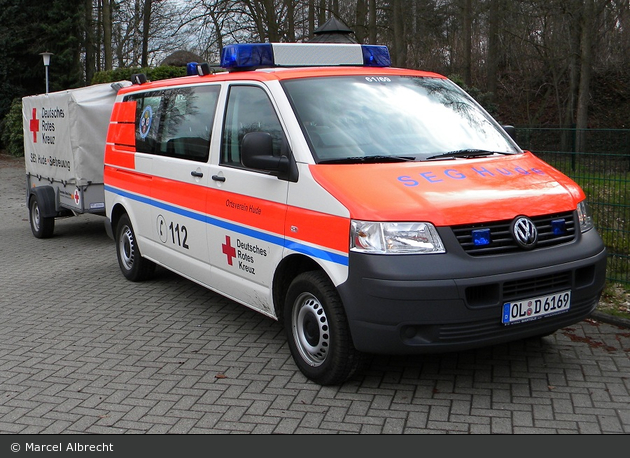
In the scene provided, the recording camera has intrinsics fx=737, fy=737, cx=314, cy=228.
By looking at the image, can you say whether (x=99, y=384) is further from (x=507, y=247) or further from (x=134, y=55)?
(x=134, y=55)

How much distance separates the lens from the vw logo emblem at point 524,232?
430cm

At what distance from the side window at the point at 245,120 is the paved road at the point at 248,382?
4.92ft

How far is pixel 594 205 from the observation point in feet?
21.6

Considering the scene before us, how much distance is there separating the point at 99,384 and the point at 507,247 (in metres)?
2.79

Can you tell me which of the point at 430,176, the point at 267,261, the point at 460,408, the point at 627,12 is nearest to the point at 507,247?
the point at 430,176

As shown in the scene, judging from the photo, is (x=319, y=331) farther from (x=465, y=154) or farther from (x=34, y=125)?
(x=34, y=125)

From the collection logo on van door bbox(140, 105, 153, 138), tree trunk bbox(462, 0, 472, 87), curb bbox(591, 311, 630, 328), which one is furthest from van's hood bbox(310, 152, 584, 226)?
tree trunk bbox(462, 0, 472, 87)

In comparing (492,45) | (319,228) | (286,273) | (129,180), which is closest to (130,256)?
(129,180)

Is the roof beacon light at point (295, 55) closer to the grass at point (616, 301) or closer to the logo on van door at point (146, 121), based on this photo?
the logo on van door at point (146, 121)

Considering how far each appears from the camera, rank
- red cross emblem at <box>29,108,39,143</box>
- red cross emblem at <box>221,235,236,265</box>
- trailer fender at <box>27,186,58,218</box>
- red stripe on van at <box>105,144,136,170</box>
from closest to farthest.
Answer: red cross emblem at <box>221,235,236,265</box> → red stripe on van at <box>105,144,136,170</box> → trailer fender at <box>27,186,58,218</box> → red cross emblem at <box>29,108,39,143</box>

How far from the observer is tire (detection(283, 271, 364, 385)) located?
4473 mm

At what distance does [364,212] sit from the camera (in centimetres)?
423

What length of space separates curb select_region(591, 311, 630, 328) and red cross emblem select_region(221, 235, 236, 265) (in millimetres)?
2951
